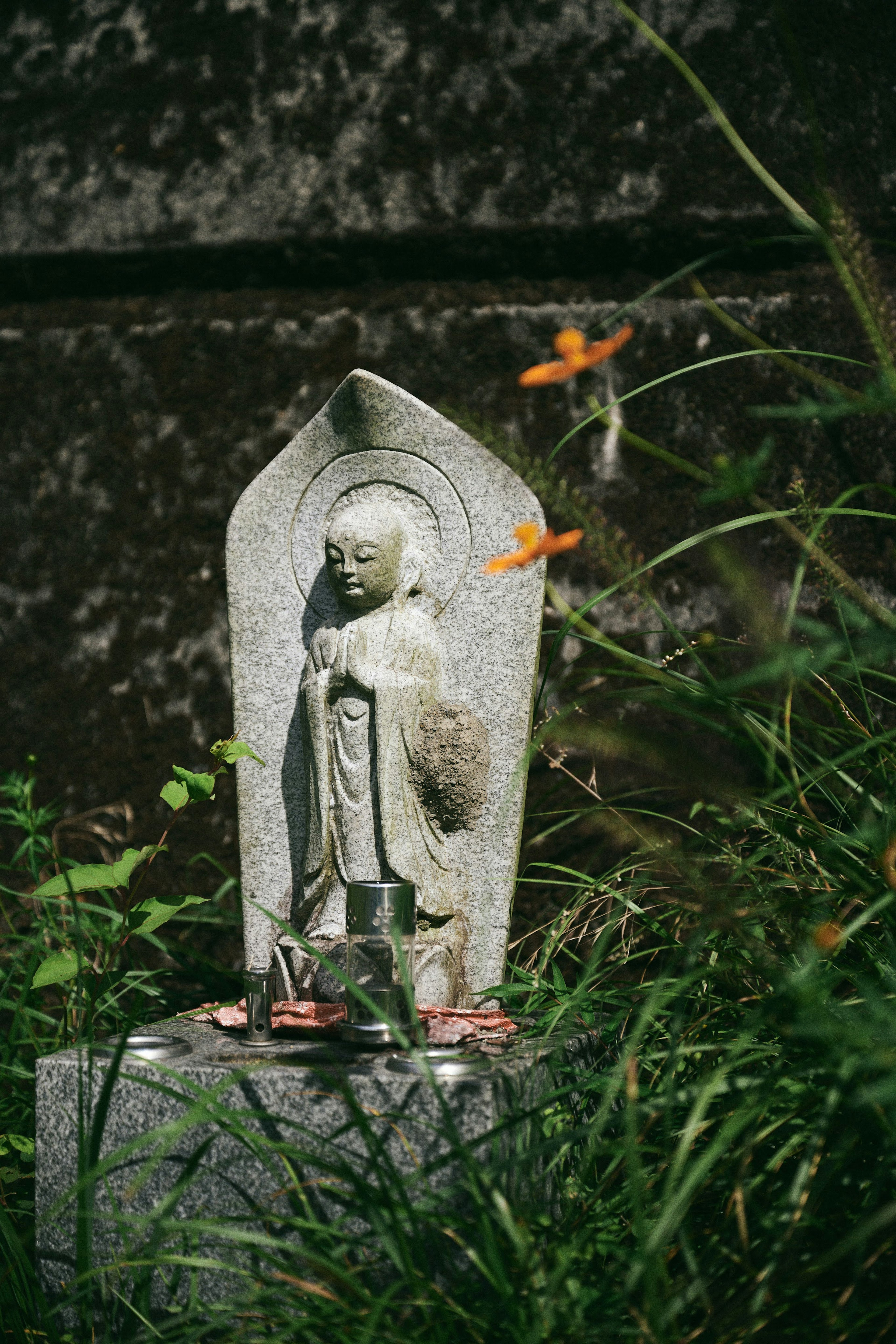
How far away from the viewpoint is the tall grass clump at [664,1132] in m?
0.86

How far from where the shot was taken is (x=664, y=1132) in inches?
39.3

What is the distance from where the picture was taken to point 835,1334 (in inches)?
33.6

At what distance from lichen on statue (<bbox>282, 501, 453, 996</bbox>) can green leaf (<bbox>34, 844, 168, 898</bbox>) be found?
359 millimetres

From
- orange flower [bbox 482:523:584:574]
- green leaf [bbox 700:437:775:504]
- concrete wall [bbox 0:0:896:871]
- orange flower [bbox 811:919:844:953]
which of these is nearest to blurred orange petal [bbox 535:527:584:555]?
orange flower [bbox 482:523:584:574]

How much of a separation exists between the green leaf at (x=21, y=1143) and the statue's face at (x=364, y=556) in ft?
3.38

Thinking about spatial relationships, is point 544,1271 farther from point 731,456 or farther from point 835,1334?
point 731,456

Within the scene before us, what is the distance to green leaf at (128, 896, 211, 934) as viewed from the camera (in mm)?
1506

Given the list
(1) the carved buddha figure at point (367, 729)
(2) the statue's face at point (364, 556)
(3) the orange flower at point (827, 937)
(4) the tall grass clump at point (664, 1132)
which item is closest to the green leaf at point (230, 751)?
(4) the tall grass clump at point (664, 1132)

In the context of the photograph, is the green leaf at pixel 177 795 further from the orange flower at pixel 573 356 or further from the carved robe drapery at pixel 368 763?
the orange flower at pixel 573 356

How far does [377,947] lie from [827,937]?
0.80 metres

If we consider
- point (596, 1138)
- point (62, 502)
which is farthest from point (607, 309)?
point (596, 1138)

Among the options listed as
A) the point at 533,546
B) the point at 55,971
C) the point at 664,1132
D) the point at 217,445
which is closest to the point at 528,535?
the point at 533,546

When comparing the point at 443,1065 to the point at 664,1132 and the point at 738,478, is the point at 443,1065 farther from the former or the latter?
the point at 738,478

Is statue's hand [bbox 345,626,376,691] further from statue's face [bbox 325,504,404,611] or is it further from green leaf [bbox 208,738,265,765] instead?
green leaf [bbox 208,738,265,765]
